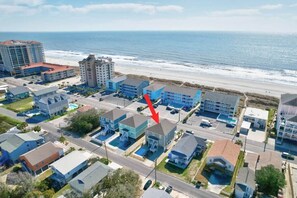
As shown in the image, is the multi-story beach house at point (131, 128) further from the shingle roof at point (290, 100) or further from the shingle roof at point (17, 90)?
the shingle roof at point (17, 90)

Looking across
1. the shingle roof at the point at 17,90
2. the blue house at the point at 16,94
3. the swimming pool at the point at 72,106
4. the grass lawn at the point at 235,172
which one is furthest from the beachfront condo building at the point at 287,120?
the shingle roof at the point at 17,90

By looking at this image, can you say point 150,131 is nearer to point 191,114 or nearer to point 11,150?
point 191,114

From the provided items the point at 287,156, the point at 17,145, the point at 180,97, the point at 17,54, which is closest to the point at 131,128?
the point at 17,145

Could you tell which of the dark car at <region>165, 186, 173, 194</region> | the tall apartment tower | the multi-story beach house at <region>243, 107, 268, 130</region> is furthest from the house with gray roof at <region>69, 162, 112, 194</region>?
the tall apartment tower

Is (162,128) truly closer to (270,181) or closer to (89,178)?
(89,178)

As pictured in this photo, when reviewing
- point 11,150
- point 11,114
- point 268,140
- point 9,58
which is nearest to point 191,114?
point 268,140

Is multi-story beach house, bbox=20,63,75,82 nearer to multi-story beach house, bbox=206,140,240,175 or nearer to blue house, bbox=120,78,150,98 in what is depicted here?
blue house, bbox=120,78,150,98
